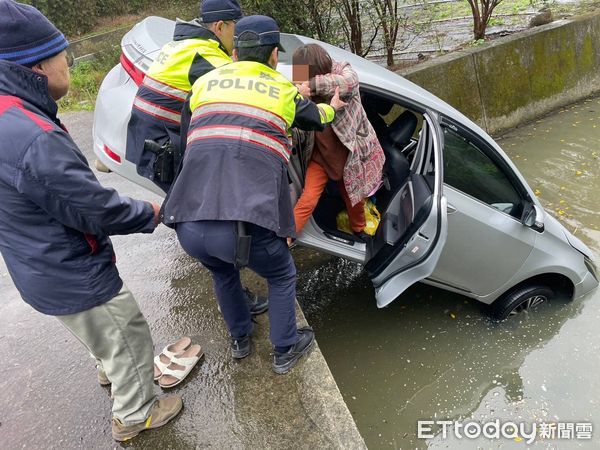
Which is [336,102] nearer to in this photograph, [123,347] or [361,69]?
[361,69]

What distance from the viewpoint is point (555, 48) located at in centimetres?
645

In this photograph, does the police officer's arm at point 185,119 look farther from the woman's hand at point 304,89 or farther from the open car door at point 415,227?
the open car door at point 415,227

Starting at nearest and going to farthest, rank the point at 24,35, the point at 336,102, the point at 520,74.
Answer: the point at 24,35 → the point at 336,102 → the point at 520,74

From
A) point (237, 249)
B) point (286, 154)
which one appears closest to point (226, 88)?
point (286, 154)

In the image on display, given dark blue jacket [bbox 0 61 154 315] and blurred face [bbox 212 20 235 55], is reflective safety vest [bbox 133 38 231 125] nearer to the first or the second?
blurred face [bbox 212 20 235 55]

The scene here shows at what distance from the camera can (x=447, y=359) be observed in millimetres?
3227

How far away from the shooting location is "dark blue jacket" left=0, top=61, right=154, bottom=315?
1575mm

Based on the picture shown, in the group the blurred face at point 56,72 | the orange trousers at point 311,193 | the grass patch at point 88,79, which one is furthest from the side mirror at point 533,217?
the grass patch at point 88,79

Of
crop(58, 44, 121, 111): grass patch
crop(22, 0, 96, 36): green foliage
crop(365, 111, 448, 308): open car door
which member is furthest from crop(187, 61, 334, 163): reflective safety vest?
crop(22, 0, 96, 36): green foliage

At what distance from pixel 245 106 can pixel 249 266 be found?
77cm

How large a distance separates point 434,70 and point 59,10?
1506cm

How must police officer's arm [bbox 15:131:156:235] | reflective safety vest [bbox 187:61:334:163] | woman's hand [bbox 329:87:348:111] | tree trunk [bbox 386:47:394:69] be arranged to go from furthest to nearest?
tree trunk [bbox 386:47:394:69], woman's hand [bbox 329:87:348:111], reflective safety vest [bbox 187:61:334:163], police officer's arm [bbox 15:131:156:235]

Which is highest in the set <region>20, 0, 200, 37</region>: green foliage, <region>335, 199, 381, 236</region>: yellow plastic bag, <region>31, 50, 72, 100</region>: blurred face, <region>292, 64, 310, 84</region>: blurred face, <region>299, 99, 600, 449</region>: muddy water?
<region>31, 50, 72, 100</region>: blurred face

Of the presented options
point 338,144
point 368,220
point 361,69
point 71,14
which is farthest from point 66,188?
point 71,14
